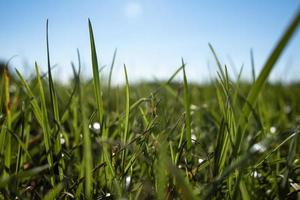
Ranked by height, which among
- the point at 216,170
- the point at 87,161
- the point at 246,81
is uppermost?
the point at 87,161

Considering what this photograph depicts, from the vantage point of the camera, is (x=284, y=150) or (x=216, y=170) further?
(x=284, y=150)

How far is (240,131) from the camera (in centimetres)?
48

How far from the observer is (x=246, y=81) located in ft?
12.3

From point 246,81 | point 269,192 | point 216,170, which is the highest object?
point 216,170

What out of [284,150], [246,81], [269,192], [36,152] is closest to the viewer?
[269,192]

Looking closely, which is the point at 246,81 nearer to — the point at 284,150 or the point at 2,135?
the point at 284,150

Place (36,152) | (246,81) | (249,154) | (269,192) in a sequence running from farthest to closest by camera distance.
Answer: (246,81)
(36,152)
(269,192)
(249,154)

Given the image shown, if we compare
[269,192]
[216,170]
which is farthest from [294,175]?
[216,170]

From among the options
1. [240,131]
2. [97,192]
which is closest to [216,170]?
[240,131]

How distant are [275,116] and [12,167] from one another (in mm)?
1233

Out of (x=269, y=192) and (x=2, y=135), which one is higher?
(x=2, y=135)

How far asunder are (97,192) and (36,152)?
1.35 feet

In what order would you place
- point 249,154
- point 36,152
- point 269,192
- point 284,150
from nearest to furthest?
point 249,154
point 269,192
point 36,152
point 284,150

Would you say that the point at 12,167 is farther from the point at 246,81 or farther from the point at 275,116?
the point at 246,81
